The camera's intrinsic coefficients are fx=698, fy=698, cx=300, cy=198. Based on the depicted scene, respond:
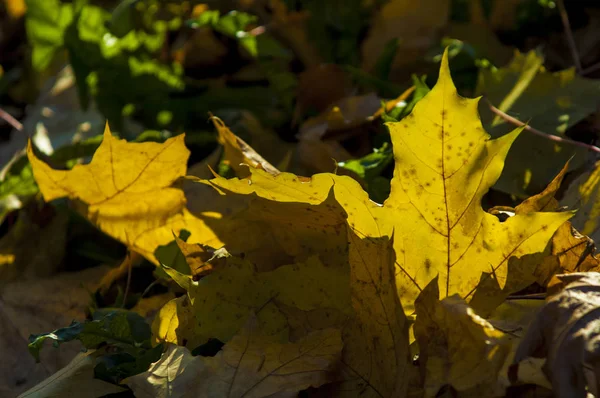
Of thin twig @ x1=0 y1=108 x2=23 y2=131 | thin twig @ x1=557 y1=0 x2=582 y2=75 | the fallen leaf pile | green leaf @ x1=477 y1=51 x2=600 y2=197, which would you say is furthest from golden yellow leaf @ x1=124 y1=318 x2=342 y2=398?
thin twig @ x1=0 y1=108 x2=23 y2=131

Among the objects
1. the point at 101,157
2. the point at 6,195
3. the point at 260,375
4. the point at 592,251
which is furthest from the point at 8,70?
the point at 592,251

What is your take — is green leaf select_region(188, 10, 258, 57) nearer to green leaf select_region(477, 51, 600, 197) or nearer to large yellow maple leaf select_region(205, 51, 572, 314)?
green leaf select_region(477, 51, 600, 197)

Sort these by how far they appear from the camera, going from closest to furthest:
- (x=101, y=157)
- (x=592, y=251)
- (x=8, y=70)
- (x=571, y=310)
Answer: (x=571, y=310), (x=592, y=251), (x=101, y=157), (x=8, y=70)

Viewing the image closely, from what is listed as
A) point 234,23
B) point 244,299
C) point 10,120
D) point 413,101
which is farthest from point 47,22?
point 244,299

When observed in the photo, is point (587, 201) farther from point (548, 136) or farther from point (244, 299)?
point (244, 299)

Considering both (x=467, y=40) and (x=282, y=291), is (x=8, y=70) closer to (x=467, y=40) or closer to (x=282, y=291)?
(x=467, y=40)

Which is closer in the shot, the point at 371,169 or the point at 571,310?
the point at 571,310
